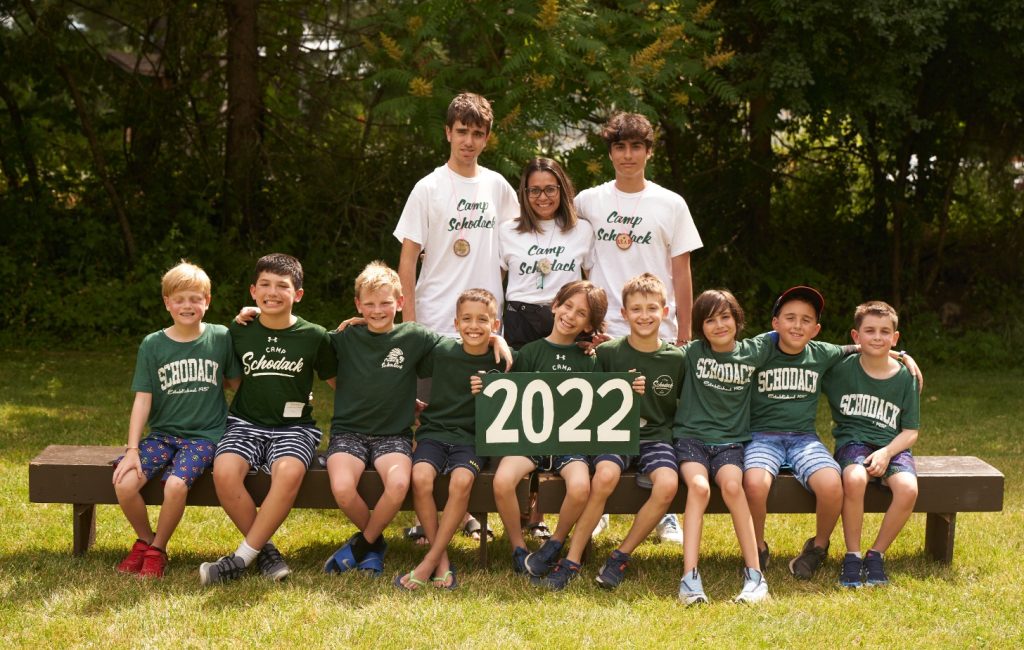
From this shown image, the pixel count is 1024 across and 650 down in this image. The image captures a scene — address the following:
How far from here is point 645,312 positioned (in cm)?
496

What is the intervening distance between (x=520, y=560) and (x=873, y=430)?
1.75m

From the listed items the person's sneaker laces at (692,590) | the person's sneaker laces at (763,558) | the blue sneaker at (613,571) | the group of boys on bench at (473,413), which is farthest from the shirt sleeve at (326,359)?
the person's sneaker laces at (763,558)

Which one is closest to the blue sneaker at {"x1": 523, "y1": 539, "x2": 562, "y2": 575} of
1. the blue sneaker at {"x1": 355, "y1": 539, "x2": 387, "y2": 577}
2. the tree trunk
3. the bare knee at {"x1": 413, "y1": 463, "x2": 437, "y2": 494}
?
the bare knee at {"x1": 413, "y1": 463, "x2": 437, "y2": 494}

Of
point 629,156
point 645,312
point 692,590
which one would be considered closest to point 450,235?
point 629,156

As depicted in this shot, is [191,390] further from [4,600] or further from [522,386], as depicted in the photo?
[522,386]

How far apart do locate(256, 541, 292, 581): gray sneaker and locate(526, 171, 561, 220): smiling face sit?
1992mm

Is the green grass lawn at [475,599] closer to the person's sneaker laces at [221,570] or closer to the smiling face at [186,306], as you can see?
the person's sneaker laces at [221,570]

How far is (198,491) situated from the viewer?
4.90 meters

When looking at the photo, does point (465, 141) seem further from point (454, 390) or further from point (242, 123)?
point (242, 123)

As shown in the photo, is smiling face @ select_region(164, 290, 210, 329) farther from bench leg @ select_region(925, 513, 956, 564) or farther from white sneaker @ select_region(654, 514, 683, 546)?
bench leg @ select_region(925, 513, 956, 564)

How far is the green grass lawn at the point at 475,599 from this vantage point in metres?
4.16

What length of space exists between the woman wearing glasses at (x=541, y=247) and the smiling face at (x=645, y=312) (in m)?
0.41

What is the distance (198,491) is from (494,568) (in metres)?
1.38

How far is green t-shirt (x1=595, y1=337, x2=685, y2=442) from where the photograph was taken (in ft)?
16.7
